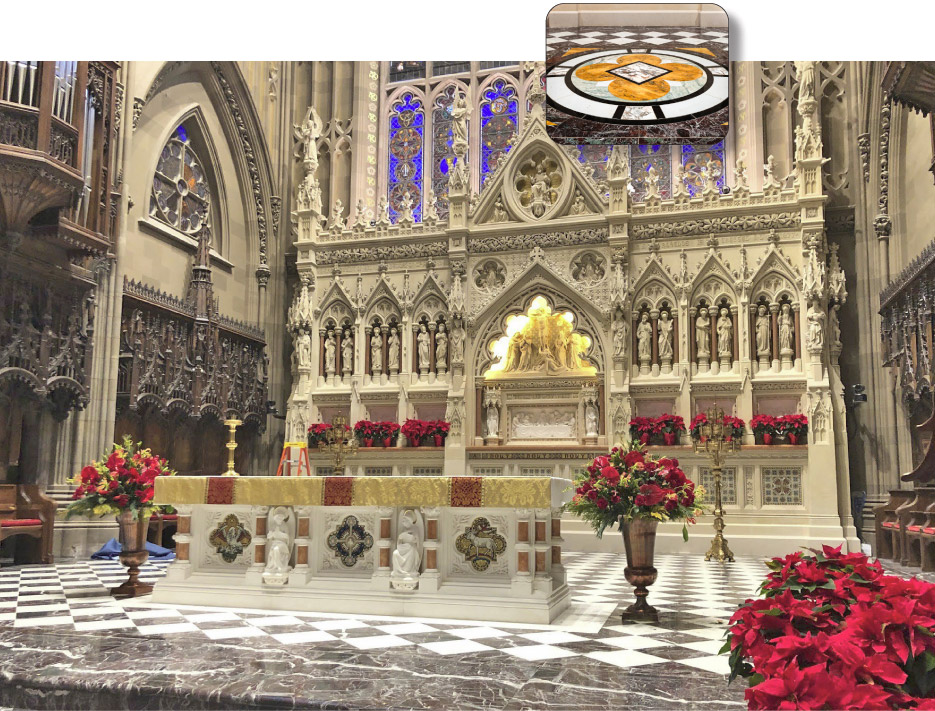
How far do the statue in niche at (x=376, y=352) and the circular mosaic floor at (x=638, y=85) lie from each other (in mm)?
10352

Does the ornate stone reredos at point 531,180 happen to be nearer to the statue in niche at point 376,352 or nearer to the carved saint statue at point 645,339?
the carved saint statue at point 645,339

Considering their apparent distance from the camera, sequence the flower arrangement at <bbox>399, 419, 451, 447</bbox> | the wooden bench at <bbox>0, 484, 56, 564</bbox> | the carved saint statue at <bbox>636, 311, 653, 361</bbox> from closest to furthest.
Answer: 1. the wooden bench at <bbox>0, 484, 56, 564</bbox>
2. the carved saint statue at <bbox>636, 311, 653, 361</bbox>
3. the flower arrangement at <bbox>399, 419, 451, 447</bbox>

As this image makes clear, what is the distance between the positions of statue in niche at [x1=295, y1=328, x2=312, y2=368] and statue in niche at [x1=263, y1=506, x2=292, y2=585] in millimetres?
8345

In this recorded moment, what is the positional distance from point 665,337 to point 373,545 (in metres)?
8.27

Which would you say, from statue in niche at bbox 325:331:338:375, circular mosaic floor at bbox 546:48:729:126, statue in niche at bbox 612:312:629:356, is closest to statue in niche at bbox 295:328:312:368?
statue in niche at bbox 325:331:338:375

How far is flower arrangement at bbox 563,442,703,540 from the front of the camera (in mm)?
7051

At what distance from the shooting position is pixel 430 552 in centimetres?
746

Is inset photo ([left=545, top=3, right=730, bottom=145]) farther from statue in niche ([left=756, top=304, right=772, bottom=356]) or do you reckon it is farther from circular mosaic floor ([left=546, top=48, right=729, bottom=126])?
statue in niche ([left=756, top=304, right=772, bottom=356])

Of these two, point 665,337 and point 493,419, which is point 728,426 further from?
point 493,419

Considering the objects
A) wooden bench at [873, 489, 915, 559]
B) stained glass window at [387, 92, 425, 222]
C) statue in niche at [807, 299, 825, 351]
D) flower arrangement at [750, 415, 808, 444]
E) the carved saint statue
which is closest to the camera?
wooden bench at [873, 489, 915, 559]

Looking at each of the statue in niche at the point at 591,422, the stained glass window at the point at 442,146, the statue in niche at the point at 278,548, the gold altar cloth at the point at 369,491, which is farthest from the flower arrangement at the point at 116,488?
the stained glass window at the point at 442,146

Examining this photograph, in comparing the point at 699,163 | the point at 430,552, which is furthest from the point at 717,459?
the point at 699,163

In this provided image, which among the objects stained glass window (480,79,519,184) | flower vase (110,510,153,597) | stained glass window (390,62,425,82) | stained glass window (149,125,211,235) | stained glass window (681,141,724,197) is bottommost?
flower vase (110,510,153,597)

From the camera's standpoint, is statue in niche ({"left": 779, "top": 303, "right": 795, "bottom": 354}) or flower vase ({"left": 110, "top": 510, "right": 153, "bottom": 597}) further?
statue in niche ({"left": 779, "top": 303, "right": 795, "bottom": 354})
